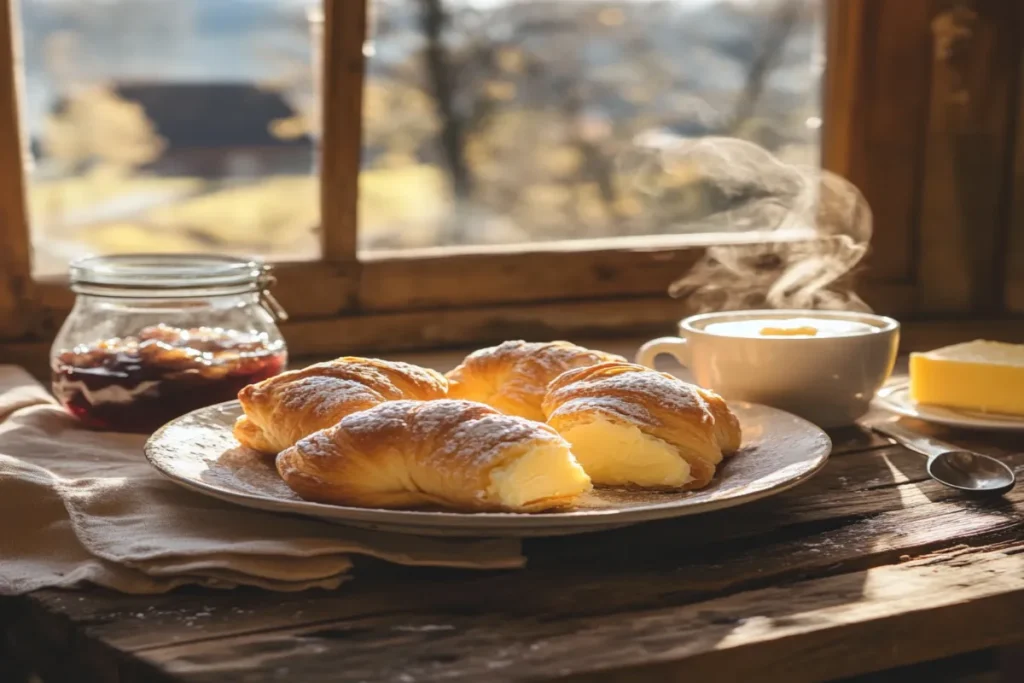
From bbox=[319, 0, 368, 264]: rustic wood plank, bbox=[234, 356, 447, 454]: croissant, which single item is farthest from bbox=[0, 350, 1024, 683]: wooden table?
bbox=[319, 0, 368, 264]: rustic wood plank

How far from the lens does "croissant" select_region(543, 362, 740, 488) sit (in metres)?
1.06

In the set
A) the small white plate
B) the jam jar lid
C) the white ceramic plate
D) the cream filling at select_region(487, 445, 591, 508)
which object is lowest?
the small white plate

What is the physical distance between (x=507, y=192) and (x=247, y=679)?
2.27m

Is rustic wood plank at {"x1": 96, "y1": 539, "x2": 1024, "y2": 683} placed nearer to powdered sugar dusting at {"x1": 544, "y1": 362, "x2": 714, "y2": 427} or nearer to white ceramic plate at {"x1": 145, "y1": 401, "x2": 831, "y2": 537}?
white ceramic plate at {"x1": 145, "y1": 401, "x2": 831, "y2": 537}

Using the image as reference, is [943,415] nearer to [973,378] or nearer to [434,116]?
[973,378]

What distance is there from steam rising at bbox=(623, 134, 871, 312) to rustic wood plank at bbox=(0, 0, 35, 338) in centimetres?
113

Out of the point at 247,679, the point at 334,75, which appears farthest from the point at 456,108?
the point at 247,679

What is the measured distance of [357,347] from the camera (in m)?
2.05

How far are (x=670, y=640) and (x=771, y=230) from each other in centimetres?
159

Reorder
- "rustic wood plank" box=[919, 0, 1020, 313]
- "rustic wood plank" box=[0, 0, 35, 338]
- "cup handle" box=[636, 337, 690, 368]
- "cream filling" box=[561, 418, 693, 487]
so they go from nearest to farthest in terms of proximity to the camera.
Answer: "cream filling" box=[561, 418, 693, 487] < "cup handle" box=[636, 337, 690, 368] < "rustic wood plank" box=[0, 0, 35, 338] < "rustic wood plank" box=[919, 0, 1020, 313]

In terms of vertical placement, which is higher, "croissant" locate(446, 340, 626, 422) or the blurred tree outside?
the blurred tree outside

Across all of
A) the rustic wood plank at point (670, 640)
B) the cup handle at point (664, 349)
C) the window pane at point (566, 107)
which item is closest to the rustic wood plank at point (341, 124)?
the window pane at point (566, 107)

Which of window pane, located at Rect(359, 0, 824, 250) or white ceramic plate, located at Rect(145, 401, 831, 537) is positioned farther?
window pane, located at Rect(359, 0, 824, 250)

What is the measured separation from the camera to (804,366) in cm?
137
